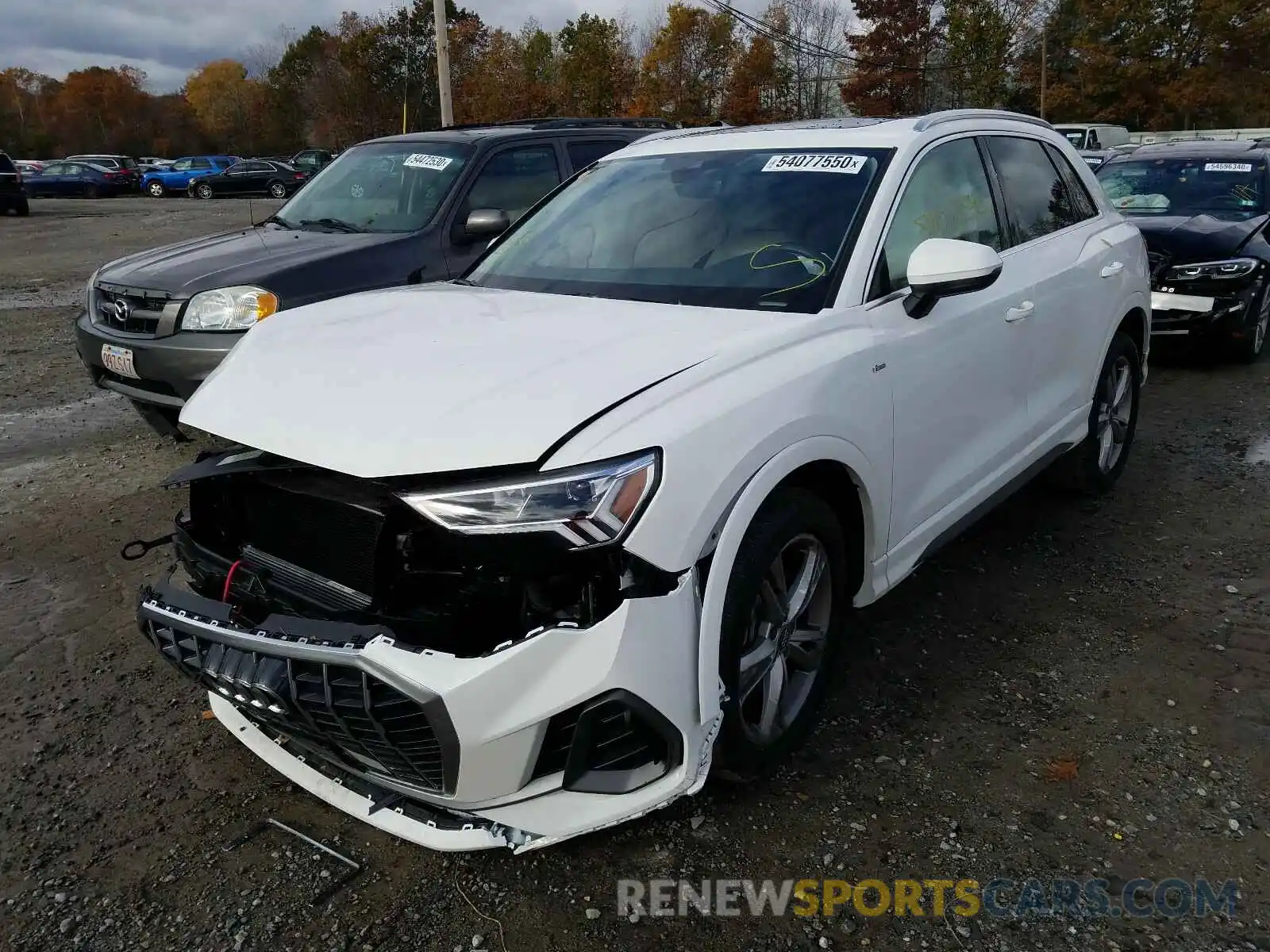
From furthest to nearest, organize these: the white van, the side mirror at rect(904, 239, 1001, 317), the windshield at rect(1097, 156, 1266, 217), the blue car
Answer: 1. the blue car
2. the white van
3. the windshield at rect(1097, 156, 1266, 217)
4. the side mirror at rect(904, 239, 1001, 317)

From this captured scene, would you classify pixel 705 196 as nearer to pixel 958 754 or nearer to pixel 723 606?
pixel 723 606

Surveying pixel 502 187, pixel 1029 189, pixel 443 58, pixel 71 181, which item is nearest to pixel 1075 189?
pixel 1029 189

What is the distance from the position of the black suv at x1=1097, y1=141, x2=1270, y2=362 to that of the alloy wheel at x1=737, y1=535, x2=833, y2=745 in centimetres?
539

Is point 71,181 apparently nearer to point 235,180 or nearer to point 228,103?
point 235,180

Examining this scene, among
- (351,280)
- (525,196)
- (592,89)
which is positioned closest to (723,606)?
(351,280)

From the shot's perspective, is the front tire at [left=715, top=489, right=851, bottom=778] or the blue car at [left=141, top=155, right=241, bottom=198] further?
the blue car at [left=141, top=155, right=241, bottom=198]

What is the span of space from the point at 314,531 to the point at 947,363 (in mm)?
2004

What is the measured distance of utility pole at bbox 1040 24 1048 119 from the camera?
47.4m

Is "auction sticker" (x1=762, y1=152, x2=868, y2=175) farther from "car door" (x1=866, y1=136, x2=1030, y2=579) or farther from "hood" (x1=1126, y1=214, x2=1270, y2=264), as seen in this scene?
"hood" (x1=1126, y1=214, x2=1270, y2=264)

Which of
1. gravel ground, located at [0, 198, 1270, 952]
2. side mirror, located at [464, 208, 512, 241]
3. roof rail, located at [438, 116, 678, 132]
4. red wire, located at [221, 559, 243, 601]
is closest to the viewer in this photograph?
gravel ground, located at [0, 198, 1270, 952]

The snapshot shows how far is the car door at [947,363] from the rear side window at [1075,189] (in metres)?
0.93

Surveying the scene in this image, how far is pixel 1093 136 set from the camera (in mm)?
26453

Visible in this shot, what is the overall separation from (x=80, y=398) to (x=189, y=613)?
18.6 feet

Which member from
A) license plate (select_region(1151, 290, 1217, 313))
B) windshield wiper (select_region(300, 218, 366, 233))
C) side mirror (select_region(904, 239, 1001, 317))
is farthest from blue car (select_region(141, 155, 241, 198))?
side mirror (select_region(904, 239, 1001, 317))
